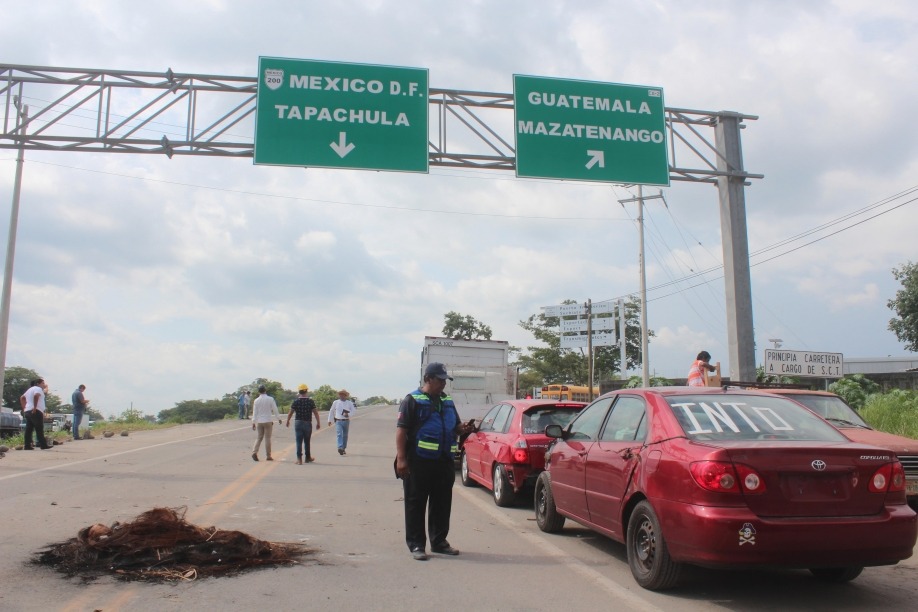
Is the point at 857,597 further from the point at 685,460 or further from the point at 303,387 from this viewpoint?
the point at 303,387

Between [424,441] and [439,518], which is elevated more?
[424,441]

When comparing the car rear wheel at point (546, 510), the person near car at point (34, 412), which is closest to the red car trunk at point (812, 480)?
the car rear wheel at point (546, 510)

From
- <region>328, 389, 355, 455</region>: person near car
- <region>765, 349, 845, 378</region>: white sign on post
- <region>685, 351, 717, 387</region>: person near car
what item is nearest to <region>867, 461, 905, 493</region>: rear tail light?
<region>685, 351, 717, 387</region>: person near car

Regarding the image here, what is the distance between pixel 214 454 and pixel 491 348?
9.08 meters

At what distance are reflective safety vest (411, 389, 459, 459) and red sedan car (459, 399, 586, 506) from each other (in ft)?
9.39

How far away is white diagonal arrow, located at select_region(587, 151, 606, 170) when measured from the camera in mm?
13789

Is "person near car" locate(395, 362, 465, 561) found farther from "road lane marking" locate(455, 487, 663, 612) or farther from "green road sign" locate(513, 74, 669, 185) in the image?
"green road sign" locate(513, 74, 669, 185)

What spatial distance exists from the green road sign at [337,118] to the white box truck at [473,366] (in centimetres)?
1031

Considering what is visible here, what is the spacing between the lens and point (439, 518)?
6980 millimetres

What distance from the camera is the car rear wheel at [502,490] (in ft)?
32.3

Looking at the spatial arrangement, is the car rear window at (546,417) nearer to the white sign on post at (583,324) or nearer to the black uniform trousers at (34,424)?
the black uniform trousers at (34,424)

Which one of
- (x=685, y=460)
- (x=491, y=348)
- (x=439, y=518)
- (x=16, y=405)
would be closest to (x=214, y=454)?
(x=491, y=348)

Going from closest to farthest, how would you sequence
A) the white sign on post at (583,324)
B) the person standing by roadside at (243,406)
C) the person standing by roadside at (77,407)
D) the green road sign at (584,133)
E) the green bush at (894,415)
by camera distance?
1. the green road sign at (584,133)
2. the green bush at (894,415)
3. the person standing by roadside at (77,407)
4. the person standing by roadside at (243,406)
5. the white sign on post at (583,324)

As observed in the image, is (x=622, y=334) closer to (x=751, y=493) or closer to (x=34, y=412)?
(x=34, y=412)
